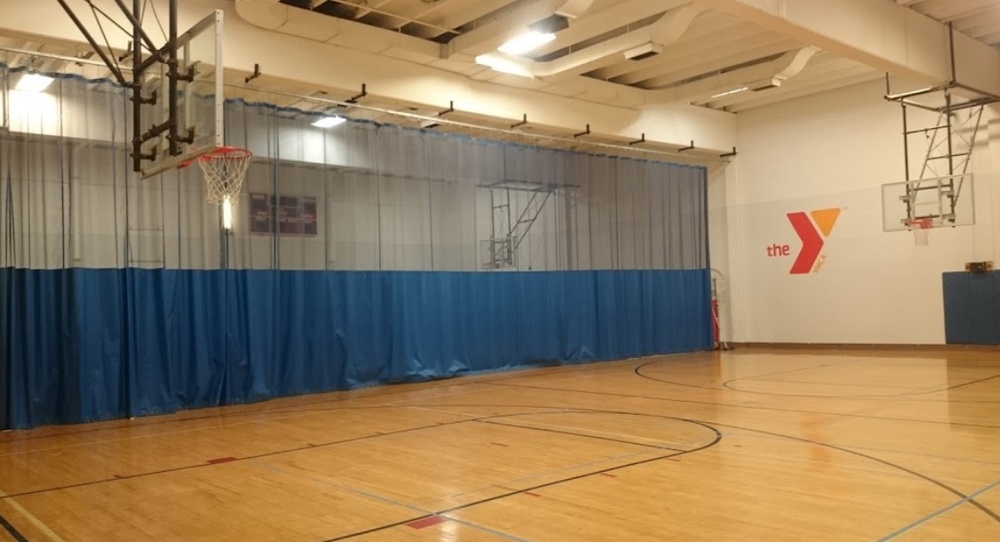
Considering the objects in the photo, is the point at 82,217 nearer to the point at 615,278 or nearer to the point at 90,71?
the point at 90,71

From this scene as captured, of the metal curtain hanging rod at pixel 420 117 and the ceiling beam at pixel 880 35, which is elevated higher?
the ceiling beam at pixel 880 35

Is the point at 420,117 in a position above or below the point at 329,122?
above

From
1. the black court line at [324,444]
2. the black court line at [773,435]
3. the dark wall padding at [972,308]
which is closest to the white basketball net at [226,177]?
the black court line at [324,444]

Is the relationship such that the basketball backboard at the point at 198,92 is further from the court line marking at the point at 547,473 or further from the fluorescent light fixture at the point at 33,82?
the court line marking at the point at 547,473

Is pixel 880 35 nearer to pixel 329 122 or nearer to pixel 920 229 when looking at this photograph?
pixel 920 229

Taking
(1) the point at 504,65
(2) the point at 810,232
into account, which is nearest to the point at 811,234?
(2) the point at 810,232

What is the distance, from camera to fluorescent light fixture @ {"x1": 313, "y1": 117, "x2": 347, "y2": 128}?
9727mm

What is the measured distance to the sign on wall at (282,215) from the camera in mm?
A: 9175

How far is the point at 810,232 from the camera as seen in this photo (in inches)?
547

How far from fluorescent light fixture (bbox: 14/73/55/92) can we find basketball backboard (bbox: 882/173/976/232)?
10.9 meters

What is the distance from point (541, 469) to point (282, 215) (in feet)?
18.6

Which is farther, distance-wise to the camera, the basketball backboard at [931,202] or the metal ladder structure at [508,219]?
the metal ladder structure at [508,219]

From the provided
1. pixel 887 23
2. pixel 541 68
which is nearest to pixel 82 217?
pixel 541 68

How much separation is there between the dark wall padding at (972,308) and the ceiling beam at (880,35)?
2.82m
